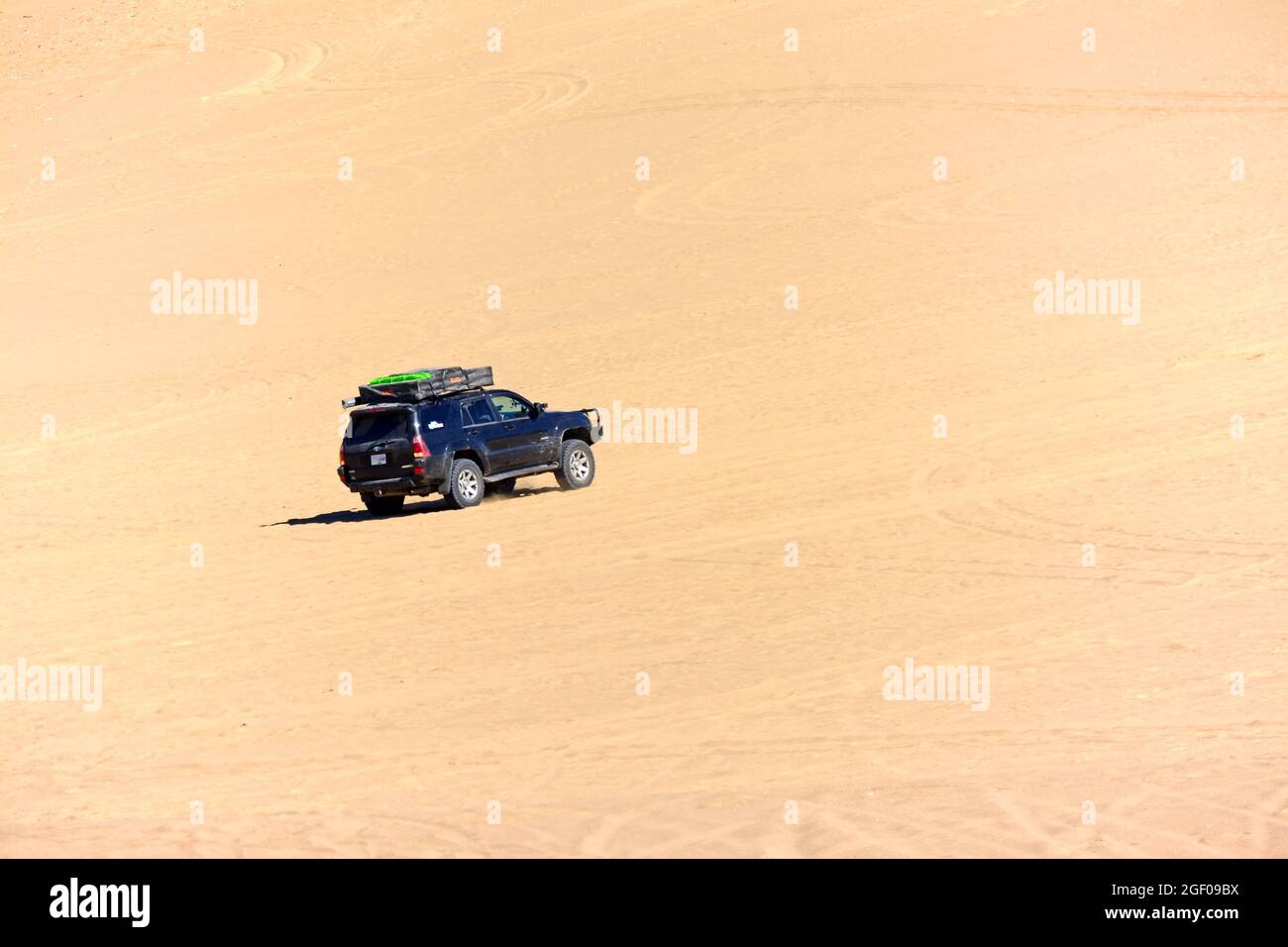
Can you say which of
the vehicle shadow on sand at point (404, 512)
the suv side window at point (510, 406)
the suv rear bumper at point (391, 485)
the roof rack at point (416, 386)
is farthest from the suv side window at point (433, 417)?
the vehicle shadow on sand at point (404, 512)

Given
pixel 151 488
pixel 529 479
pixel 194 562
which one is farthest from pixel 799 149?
pixel 194 562

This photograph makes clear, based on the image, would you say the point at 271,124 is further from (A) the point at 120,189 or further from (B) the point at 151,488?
(B) the point at 151,488

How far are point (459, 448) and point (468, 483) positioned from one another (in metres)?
0.50

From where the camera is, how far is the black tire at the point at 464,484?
22953 mm

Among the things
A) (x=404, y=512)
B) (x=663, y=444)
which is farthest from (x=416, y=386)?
(x=663, y=444)

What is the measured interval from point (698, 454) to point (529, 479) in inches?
112

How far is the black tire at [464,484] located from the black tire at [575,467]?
1.24 metres

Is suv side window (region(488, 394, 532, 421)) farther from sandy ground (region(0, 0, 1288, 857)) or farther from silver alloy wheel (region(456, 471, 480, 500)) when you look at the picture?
sandy ground (region(0, 0, 1288, 857))

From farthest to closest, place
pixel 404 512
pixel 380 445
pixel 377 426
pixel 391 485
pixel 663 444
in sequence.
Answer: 1. pixel 663 444
2. pixel 404 512
3. pixel 377 426
4. pixel 380 445
5. pixel 391 485

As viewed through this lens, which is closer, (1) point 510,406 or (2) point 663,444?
(1) point 510,406

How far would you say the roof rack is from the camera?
2298 centimetres

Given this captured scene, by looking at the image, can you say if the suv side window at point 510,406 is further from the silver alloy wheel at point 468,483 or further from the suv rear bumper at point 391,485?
the suv rear bumper at point 391,485

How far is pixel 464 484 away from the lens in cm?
2316

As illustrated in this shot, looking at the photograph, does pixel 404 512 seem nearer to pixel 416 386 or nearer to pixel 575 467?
pixel 416 386
